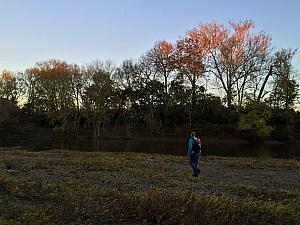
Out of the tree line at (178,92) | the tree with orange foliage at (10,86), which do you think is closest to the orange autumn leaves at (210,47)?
the tree line at (178,92)

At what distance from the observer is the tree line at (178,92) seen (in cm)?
5650

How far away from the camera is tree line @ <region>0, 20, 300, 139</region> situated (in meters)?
56.5

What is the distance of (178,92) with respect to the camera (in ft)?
214

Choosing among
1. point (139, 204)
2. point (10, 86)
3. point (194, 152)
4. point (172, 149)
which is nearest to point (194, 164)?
point (194, 152)

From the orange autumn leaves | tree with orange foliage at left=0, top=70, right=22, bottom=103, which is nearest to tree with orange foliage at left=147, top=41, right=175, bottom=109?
the orange autumn leaves

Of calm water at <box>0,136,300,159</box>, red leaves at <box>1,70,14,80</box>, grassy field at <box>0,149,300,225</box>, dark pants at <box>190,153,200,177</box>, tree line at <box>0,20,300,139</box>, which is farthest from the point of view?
red leaves at <box>1,70,14,80</box>

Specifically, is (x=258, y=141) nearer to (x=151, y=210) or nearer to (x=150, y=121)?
(x=150, y=121)

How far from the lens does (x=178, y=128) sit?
65.8 meters

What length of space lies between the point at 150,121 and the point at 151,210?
2246 inches

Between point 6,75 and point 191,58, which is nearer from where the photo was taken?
point 191,58

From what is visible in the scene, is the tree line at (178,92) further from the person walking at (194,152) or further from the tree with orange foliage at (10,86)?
the person walking at (194,152)

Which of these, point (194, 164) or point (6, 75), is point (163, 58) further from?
point (194, 164)

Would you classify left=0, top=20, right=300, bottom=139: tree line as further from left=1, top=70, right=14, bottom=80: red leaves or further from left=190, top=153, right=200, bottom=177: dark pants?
left=190, top=153, right=200, bottom=177: dark pants

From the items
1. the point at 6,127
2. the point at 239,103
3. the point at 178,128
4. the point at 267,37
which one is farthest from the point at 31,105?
the point at 267,37
